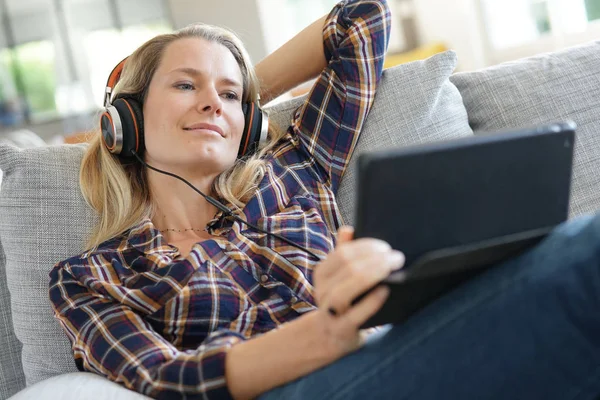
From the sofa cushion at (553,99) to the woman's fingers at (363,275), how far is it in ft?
2.78

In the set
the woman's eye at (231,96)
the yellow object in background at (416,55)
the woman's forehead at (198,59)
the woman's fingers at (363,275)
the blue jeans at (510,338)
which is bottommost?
the yellow object in background at (416,55)

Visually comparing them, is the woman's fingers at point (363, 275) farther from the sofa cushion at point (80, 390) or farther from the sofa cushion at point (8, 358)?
the sofa cushion at point (8, 358)

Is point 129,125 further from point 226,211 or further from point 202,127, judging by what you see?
point 226,211

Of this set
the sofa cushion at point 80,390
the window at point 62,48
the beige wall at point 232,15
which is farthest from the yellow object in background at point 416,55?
the sofa cushion at point 80,390

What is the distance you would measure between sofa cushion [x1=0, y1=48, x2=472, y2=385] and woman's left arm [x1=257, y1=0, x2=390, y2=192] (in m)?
0.04

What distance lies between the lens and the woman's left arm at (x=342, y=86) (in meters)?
1.45

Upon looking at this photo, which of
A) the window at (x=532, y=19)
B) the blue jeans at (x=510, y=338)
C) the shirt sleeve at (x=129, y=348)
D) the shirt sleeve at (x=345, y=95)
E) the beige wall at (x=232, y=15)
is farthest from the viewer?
the beige wall at (x=232, y=15)

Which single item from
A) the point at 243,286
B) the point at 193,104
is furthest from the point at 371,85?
the point at 243,286

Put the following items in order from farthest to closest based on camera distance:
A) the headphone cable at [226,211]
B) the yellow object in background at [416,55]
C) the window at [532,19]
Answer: the yellow object in background at [416,55]
the window at [532,19]
the headphone cable at [226,211]

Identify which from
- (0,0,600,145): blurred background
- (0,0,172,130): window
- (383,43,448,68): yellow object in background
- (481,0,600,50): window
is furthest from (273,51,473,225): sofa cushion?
(0,0,172,130): window

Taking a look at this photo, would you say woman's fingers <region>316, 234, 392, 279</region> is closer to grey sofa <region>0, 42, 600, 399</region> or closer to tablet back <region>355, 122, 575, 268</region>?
tablet back <region>355, 122, 575, 268</region>

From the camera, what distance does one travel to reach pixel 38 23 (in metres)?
6.95

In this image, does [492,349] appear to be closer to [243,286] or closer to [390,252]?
[390,252]

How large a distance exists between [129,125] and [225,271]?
1.19 ft
